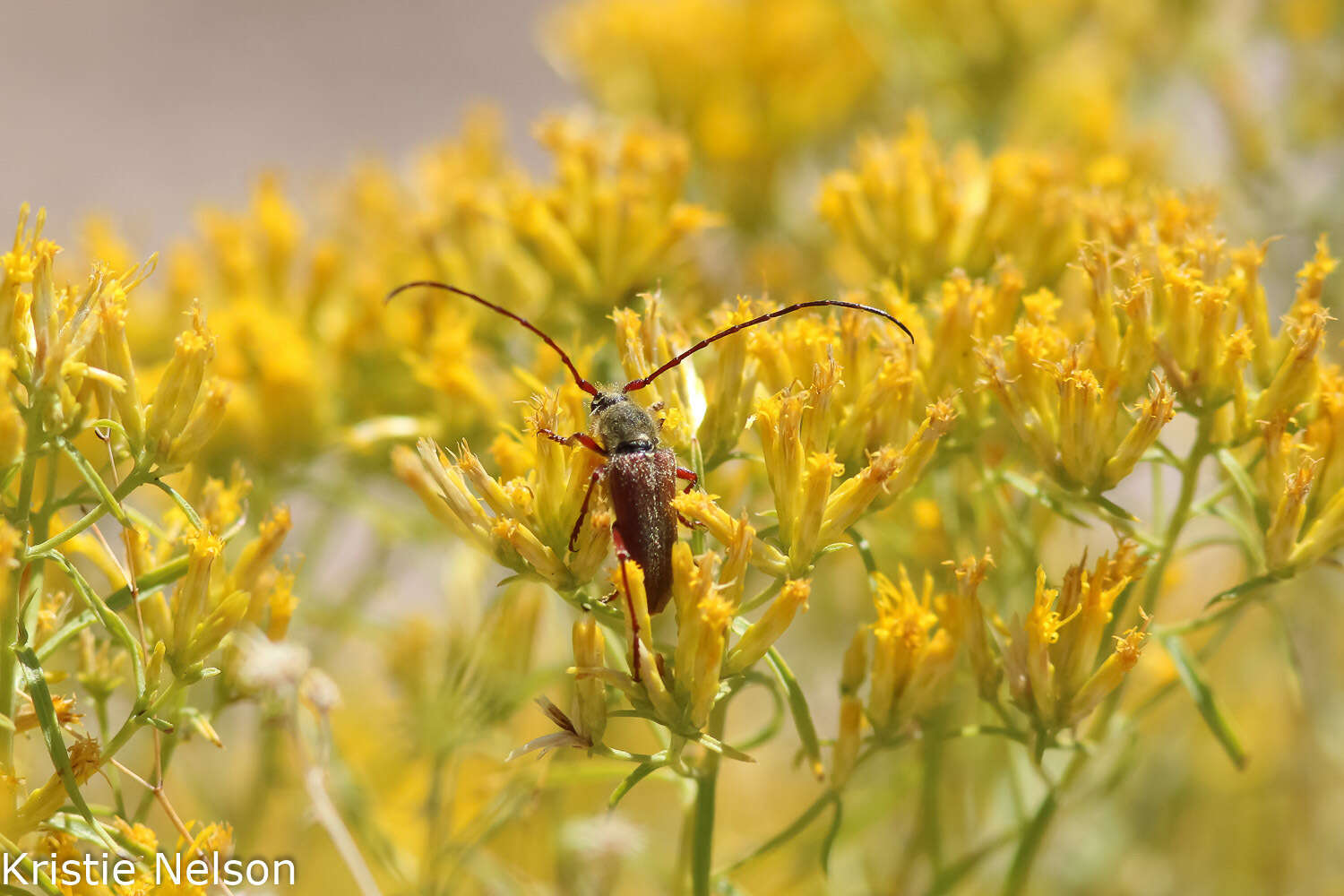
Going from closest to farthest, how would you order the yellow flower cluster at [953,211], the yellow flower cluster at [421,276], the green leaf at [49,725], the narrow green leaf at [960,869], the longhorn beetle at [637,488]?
the green leaf at [49,725]
the longhorn beetle at [637,488]
the narrow green leaf at [960,869]
the yellow flower cluster at [953,211]
the yellow flower cluster at [421,276]

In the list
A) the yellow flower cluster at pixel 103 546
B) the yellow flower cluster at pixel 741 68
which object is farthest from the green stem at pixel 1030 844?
the yellow flower cluster at pixel 741 68

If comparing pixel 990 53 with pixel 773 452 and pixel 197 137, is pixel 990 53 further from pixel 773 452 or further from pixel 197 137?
pixel 197 137

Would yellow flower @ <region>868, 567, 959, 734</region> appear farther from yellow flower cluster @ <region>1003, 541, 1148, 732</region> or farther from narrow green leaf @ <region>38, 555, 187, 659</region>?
narrow green leaf @ <region>38, 555, 187, 659</region>

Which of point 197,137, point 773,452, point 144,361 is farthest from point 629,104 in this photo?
point 197,137

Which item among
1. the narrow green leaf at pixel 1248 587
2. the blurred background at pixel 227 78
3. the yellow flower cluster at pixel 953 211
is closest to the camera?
the narrow green leaf at pixel 1248 587

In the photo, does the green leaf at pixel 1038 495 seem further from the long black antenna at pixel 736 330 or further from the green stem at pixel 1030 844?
the green stem at pixel 1030 844

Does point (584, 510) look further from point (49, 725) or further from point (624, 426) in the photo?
point (49, 725)
